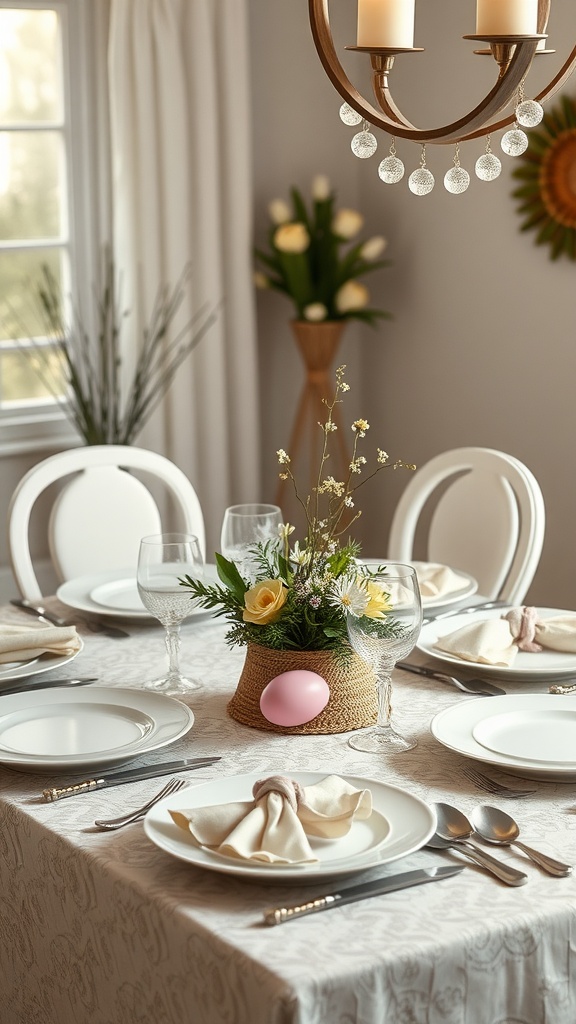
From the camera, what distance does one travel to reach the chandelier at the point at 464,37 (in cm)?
139

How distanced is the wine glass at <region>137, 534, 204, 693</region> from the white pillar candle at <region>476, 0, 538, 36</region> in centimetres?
76

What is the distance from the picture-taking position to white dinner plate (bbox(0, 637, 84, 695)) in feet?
5.59

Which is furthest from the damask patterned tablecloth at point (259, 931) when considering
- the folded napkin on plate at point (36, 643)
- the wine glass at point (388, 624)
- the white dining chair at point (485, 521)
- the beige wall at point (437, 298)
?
the beige wall at point (437, 298)

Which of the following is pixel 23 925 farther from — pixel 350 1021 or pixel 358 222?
pixel 358 222

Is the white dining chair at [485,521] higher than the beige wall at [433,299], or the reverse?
the beige wall at [433,299]

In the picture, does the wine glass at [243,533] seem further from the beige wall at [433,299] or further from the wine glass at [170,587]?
the beige wall at [433,299]

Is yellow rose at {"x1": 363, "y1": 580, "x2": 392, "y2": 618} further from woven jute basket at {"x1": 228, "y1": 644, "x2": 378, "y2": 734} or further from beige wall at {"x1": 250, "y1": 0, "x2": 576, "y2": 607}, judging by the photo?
beige wall at {"x1": 250, "y1": 0, "x2": 576, "y2": 607}

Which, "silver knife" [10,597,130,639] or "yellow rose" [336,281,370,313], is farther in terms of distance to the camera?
"yellow rose" [336,281,370,313]

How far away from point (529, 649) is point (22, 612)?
86cm

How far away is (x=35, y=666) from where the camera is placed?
174cm

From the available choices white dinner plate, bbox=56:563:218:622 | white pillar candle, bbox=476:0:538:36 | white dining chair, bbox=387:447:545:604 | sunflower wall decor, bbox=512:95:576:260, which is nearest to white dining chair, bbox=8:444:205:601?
white dinner plate, bbox=56:563:218:622

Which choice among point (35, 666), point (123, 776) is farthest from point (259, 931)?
point (35, 666)

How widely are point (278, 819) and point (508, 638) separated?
713mm

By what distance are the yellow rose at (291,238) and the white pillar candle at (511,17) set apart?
232 cm
